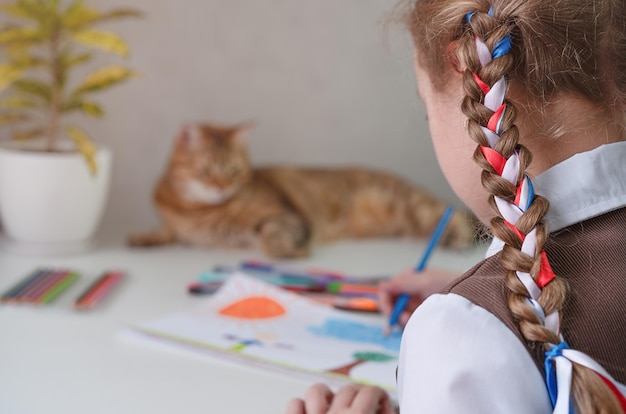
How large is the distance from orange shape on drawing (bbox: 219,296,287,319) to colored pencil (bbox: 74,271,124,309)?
0.18 metres

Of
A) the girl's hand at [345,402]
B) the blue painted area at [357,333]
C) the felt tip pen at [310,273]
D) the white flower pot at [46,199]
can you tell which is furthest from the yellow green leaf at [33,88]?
the girl's hand at [345,402]

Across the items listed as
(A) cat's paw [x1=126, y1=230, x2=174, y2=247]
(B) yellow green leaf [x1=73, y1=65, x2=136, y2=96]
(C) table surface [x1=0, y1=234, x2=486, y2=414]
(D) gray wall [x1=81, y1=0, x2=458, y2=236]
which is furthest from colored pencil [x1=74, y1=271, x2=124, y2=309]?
(D) gray wall [x1=81, y1=0, x2=458, y2=236]

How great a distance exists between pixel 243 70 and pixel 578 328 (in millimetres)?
1198

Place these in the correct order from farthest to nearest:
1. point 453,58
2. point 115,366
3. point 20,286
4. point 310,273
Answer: point 310,273 → point 20,286 → point 115,366 → point 453,58

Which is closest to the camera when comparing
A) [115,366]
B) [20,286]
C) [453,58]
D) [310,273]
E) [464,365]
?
[464,365]

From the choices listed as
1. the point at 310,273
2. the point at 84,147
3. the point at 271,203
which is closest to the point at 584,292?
the point at 310,273

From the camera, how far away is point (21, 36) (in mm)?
1184

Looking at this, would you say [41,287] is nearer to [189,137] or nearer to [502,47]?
[189,137]

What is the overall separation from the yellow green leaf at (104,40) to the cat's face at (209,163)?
1.07 feet

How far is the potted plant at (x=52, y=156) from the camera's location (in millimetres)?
1188

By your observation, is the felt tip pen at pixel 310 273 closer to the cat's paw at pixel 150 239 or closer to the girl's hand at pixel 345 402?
the cat's paw at pixel 150 239

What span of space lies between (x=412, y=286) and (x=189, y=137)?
2.37 feet

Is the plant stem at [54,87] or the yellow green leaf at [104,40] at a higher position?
the yellow green leaf at [104,40]

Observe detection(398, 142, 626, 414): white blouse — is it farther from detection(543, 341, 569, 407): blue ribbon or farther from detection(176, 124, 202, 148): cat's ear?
detection(176, 124, 202, 148): cat's ear
